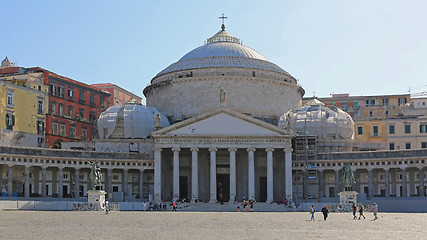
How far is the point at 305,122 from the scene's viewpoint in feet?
310

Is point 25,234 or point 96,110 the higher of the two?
point 96,110

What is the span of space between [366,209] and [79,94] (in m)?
51.5

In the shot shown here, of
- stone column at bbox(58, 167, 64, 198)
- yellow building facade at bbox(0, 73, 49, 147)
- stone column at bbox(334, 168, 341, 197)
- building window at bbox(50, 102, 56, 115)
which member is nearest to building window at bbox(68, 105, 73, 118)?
building window at bbox(50, 102, 56, 115)

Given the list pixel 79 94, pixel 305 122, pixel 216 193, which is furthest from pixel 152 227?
pixel 79 94

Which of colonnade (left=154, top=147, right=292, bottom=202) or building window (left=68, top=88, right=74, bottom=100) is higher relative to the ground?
building window (left=68, top=88, right=74, bottom=100)

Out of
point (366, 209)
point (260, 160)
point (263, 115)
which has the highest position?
point (263, 115)

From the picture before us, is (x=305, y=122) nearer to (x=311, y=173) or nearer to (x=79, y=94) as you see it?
(x=311, y=173)

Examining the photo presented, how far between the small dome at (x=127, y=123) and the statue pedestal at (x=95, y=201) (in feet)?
81.1

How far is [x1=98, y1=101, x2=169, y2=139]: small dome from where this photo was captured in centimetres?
9725

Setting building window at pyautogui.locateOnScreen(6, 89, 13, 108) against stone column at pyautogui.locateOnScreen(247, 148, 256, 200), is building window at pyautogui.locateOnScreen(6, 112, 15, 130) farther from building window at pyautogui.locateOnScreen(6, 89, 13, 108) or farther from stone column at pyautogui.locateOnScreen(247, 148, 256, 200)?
stone column at pyautogui.locateOnScreen(247, 148, 256, 200)

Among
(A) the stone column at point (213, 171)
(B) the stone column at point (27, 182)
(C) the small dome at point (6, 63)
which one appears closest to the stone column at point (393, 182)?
(A) the stone column at point (213, 171)

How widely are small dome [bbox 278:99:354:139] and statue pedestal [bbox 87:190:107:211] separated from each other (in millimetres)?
31826

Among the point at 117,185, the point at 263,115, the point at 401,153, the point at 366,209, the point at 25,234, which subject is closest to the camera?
the point at 25,234

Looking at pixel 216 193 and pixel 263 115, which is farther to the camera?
pixel 263 115
